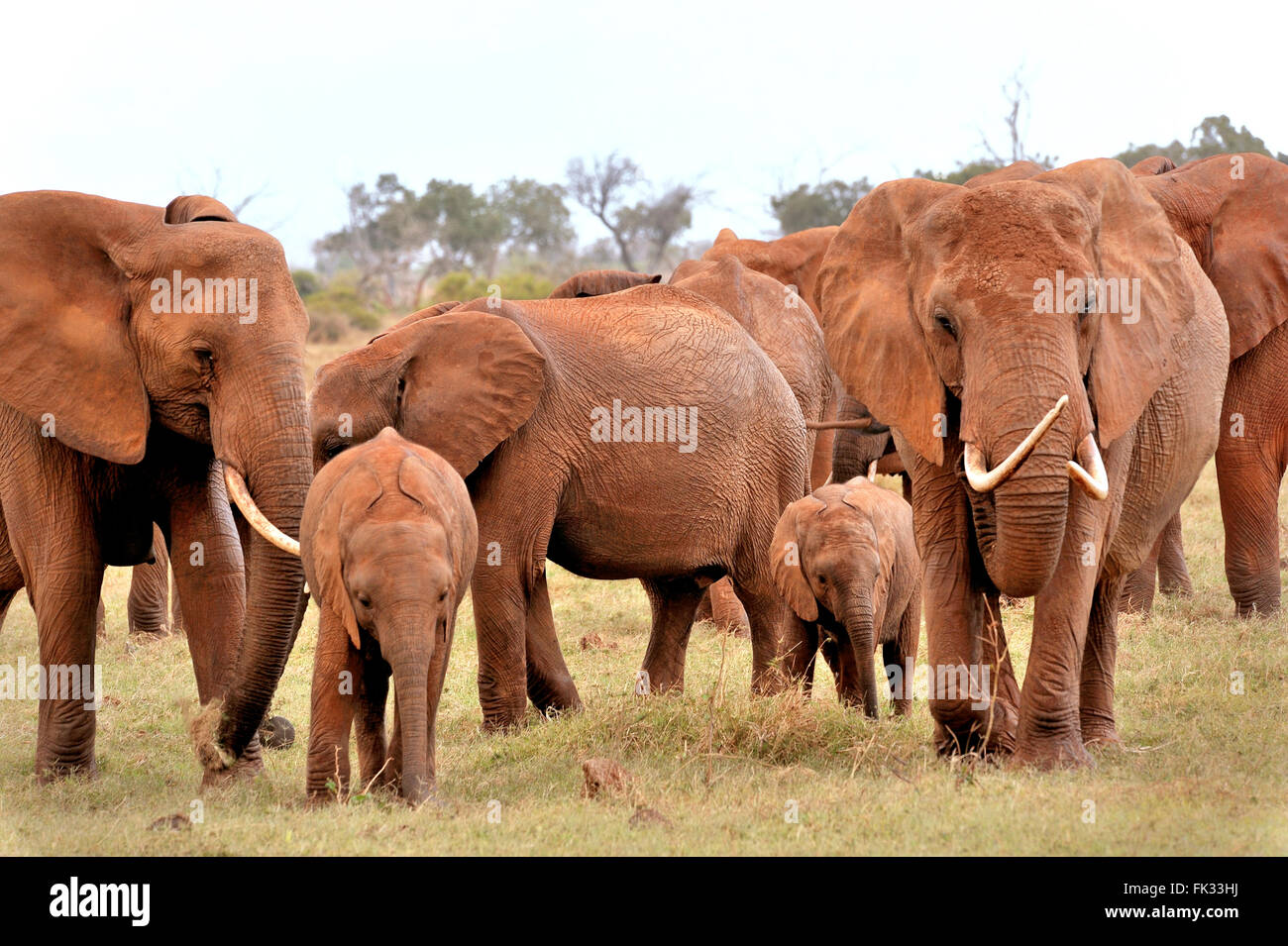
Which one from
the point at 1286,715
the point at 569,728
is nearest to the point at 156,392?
the point at 569,728

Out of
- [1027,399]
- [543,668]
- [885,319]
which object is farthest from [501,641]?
[1027,399]

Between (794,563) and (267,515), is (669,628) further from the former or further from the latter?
(267,515)

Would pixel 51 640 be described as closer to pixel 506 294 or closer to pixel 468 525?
pixel 468 525

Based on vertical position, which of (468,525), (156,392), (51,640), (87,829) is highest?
(156,392)

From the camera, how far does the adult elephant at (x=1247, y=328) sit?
10.4 meters

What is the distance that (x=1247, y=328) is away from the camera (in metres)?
10.5

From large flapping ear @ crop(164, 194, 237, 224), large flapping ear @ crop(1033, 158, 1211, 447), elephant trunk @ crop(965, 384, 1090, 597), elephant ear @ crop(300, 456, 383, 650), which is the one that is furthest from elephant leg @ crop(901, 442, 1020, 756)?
large flapping ear @ crop(164, 194, 237, 224)

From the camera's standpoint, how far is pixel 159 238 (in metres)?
7.37

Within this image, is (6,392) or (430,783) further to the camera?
(6,392)

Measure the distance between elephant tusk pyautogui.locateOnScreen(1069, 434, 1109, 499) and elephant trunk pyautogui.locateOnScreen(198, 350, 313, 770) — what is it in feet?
10.3

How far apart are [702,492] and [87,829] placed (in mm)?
3839

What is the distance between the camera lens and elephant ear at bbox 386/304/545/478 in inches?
317

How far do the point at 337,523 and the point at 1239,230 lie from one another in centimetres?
664
